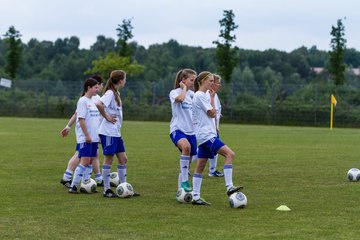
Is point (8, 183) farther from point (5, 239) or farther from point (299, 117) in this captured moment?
point (299, 117)

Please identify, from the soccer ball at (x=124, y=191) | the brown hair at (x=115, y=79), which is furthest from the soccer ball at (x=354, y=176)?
the brown hair at (x=115, y=79)

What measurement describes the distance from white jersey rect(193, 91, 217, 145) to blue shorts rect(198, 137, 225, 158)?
0.21 feet

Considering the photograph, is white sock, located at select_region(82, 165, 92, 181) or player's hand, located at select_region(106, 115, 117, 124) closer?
player's hand, located at select_region(106, 115, 117, 124)

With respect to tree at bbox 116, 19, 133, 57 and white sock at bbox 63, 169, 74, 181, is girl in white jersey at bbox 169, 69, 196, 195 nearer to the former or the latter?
white sock at bbox 63, 169, 74, 181

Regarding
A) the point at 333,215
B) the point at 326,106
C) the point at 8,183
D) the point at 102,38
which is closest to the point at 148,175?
the point at 8,183

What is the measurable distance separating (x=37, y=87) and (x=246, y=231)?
166 ft

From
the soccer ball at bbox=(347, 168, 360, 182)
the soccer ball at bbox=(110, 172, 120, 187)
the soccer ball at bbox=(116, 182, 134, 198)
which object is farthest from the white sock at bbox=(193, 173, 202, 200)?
the soccer ball at bbox=(347, 168, 360, 182)

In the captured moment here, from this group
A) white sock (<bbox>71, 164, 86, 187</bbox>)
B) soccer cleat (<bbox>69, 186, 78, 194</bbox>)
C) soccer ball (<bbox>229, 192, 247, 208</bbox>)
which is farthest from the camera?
white sock (<bbox>71, 164, 86, 187</bbox>)

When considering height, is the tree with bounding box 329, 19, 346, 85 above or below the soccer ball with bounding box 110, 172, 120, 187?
above

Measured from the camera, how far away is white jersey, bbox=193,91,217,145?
10.5 metres

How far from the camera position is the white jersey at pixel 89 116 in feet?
39.1

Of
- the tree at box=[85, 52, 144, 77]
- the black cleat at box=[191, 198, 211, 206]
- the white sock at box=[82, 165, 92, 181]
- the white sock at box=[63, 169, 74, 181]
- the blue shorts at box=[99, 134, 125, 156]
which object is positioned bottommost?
the black cleat at box=[191, 198, 211, 206]

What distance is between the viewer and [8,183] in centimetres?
1261

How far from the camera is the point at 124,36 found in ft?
221
